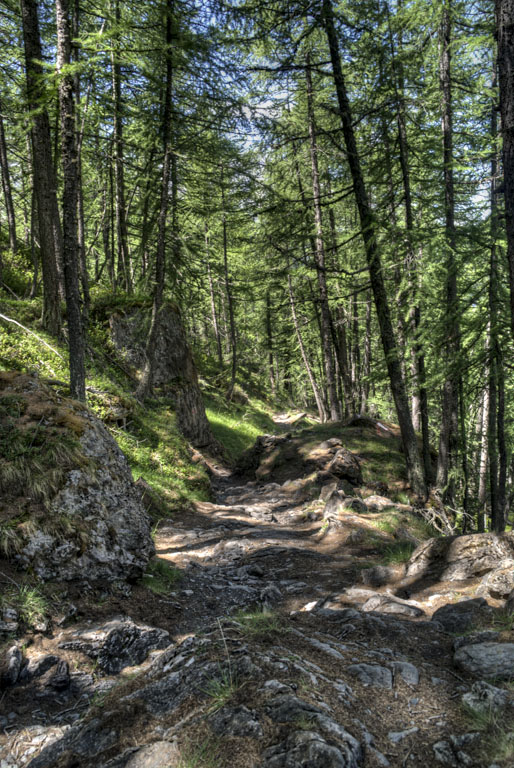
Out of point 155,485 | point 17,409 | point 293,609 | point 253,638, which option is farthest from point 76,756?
point 155,485

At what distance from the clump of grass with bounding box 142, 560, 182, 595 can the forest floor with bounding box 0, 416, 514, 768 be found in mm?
21

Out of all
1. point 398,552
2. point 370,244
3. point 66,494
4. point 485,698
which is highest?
point 370,244

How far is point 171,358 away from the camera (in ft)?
52.9

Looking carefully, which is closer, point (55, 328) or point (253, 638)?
point (253, 638)

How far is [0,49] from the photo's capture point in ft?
43.7

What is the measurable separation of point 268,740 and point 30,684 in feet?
6.93

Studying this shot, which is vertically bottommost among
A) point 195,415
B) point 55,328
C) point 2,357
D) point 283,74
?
point 195,415

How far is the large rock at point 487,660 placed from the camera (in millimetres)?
3002

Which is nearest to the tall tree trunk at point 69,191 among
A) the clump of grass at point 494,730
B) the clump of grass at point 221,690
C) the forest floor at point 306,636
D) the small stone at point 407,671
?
the forest floor at point 306,636

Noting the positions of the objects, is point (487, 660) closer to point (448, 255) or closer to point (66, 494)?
point (66, 494)

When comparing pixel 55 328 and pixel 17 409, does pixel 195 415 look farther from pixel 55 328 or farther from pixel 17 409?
pixel 17 409

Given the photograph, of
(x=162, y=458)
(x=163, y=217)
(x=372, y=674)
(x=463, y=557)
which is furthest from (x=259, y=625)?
(x=163, y=217)

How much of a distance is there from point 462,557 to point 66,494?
17.1 feet

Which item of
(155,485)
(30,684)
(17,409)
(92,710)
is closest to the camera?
(92,710)
